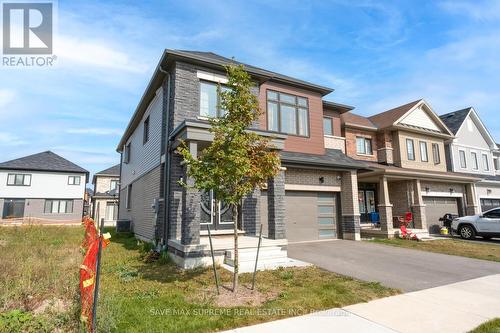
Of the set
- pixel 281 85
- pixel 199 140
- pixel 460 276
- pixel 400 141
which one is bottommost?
pixel 460 276

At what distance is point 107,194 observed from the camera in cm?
3369

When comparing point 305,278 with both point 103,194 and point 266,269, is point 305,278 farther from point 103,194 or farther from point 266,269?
point 103,194

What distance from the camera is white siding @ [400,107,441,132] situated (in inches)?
819

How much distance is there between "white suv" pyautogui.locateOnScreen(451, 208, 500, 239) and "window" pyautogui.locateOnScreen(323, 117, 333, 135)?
9.19m

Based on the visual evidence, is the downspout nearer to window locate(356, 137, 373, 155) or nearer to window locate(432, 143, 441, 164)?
window locate(356, 137, 373, 155)

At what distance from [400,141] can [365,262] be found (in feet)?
42.4

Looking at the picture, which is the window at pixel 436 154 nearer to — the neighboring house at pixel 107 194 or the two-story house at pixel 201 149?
the two-story house at pixel 201 149

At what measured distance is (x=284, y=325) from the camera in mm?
4648

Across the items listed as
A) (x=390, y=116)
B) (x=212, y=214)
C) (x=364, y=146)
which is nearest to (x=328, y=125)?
(x=364, y=146)

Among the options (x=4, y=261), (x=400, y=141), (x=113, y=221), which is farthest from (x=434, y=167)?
(x=113, y=221)

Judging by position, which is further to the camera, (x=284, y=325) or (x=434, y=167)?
(x=434, y=167)

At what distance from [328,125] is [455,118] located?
53.1 feet

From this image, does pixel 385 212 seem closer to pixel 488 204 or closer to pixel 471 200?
pixel 471 200

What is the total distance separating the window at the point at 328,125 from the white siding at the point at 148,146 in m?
9.63
